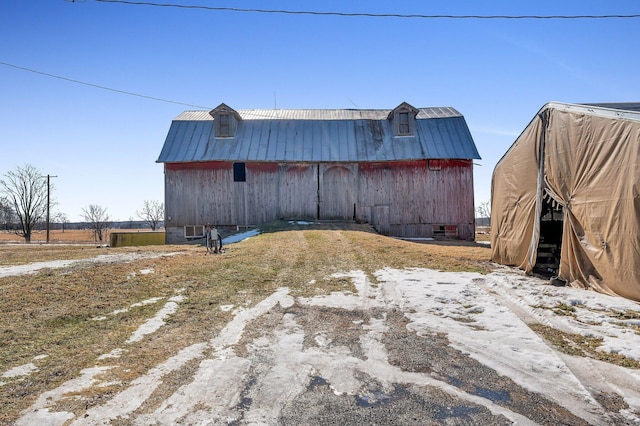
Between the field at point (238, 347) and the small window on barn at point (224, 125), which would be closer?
the field at point (238, 347)

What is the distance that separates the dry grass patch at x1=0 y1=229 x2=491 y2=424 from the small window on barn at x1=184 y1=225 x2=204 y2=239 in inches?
→ 382

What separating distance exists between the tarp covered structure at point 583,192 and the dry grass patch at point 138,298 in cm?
208

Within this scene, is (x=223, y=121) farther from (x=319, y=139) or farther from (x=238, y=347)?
(x=238, y=347)

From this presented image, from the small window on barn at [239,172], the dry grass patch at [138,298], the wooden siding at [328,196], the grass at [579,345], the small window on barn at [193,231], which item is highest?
the small window on barn at [239,172]

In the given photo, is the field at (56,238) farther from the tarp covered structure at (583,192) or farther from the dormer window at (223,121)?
the tarp covered structure at (583,192)

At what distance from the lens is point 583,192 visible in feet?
27.0

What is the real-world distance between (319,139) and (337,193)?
153 inches

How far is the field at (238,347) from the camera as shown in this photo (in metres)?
3.51

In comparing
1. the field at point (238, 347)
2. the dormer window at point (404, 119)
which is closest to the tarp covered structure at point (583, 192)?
the field at point (238, 347)

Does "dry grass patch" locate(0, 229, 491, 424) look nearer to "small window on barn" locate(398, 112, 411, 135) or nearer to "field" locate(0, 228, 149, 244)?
"small window on barn" locate(398, 112, 411, 135)

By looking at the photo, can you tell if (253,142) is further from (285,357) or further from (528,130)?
(285,357)

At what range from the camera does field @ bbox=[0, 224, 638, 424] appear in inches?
138

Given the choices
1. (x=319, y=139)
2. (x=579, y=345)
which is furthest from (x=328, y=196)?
(x=579, y=345)

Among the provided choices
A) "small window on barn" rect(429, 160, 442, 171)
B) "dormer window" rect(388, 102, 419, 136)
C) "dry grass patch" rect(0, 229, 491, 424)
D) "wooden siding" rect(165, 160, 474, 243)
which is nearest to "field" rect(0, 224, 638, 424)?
"dry grass patch" rect(0, 229, 491, 424)
